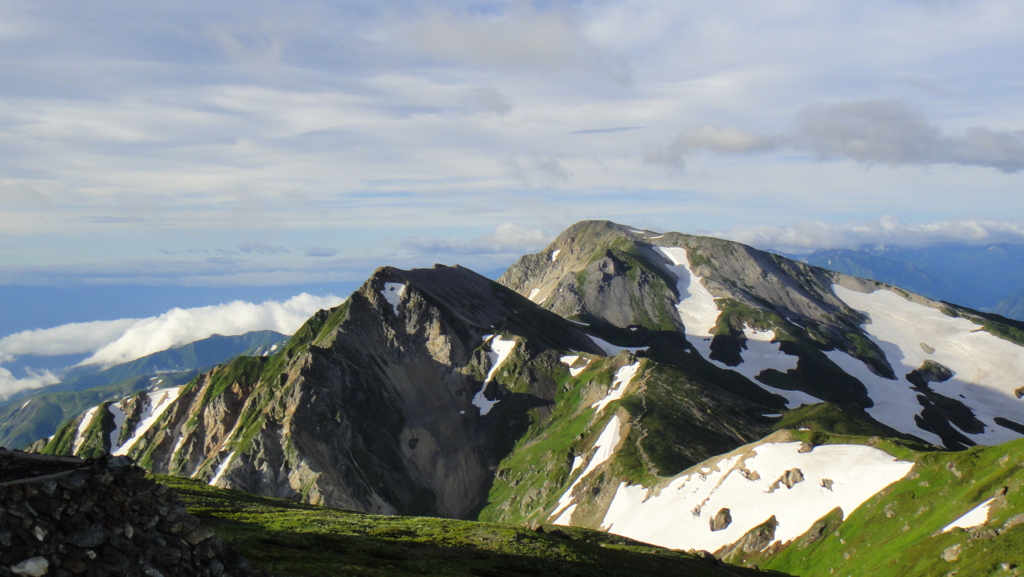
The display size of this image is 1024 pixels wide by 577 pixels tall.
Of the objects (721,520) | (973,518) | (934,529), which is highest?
(973,518)

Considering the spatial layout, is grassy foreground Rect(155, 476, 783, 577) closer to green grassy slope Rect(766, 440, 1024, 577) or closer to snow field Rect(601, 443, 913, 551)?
green grassy slope Rect(766, 440, 1024, 577)

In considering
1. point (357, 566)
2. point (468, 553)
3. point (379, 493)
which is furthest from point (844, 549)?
point (379, 493)

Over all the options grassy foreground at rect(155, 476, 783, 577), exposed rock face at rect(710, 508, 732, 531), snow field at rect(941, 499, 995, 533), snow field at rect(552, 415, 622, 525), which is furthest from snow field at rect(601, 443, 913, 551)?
grassy foreground at rect(155, 476, 783, 577)

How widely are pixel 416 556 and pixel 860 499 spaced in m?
92.0

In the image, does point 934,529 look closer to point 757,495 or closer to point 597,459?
point 757,495

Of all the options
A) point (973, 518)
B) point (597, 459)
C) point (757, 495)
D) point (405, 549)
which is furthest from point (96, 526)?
point (597, 459)

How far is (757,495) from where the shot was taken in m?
135

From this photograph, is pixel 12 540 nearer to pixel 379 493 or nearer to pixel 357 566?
pixel 357 566

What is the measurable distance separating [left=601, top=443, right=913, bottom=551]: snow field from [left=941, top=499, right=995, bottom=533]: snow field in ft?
77.9

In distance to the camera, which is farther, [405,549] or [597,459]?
[597,459]

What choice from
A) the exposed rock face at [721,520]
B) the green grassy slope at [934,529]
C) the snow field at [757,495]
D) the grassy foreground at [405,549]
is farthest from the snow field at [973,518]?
the exposed rock face at [721,520]

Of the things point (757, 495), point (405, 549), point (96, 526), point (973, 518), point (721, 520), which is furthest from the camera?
point (757, 495)

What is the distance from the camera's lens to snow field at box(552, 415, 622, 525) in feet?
572

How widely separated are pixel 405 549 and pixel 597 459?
433ft
